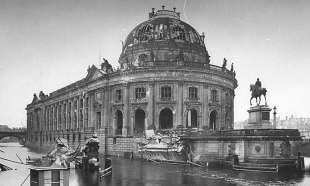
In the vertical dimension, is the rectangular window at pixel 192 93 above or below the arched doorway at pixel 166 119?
above

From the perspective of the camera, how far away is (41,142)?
98812 millimetres

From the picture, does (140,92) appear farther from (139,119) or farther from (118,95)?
(139,119)

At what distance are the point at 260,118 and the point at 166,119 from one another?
925 inches

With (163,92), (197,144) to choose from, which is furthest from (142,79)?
(197,144)

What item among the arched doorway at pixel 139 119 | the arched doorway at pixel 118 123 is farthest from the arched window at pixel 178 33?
the arched doorway at pixel 118 123

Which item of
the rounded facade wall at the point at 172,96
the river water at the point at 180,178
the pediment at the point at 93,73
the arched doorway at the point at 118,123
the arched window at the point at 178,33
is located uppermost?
the arched window at the point at 178,33

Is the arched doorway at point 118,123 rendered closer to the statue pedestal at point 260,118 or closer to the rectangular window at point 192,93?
the rectangular window at point 192,93

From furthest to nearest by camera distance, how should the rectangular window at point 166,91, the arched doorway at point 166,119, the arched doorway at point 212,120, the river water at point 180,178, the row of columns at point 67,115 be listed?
the row of columns at point 67,115, the arched doorway at point 166,119, the arched doorway at point 212,120, the rectangular window at point 166,91, the river water at point 180,178

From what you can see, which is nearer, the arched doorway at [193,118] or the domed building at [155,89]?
the domed building at [155,89]

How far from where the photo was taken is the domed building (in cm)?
5403

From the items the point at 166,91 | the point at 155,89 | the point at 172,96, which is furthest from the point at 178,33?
the point at 172,96

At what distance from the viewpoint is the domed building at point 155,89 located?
5403cm

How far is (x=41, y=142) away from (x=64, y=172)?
293 ft

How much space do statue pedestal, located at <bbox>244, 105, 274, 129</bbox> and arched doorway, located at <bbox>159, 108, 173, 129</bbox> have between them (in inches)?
859
